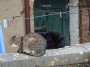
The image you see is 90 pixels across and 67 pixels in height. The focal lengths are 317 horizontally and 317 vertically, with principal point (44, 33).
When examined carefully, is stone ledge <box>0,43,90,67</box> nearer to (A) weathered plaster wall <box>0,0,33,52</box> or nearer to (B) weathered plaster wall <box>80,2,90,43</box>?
(A) weathered plaster wall <box>0,0,33,52</box>

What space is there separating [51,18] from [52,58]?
653cm

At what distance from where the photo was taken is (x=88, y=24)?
952cm

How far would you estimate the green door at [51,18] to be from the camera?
9.21m

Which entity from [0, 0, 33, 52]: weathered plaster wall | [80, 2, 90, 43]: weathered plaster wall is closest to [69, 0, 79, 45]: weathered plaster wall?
[80, 2, 90, 43]: weathered plaster wall

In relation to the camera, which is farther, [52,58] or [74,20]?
[74,20]

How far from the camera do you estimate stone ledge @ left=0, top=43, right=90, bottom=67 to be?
115 inches

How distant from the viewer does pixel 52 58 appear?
3111 millimetres

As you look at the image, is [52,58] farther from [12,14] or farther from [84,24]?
[84,24]

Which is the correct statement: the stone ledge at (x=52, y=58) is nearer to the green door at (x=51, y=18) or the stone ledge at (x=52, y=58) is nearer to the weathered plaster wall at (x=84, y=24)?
the green door at (x=51, y=18)

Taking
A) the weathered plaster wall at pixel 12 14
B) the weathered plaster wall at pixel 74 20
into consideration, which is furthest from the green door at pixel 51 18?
the weathered plaster wall at pixel 12 14

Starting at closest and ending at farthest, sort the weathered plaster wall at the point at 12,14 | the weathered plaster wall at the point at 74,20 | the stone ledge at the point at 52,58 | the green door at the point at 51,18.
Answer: the stone ledge at the point at 52,58 → the weathered plaster wall at the point at 12,14 → the green door at the point at 51,18 → the weathered plaster wall at the point at 74,20

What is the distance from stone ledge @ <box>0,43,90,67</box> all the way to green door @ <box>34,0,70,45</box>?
576cm

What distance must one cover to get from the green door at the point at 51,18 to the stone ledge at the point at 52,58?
18.9 feet

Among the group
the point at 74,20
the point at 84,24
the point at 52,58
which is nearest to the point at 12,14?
the point at 74,20
